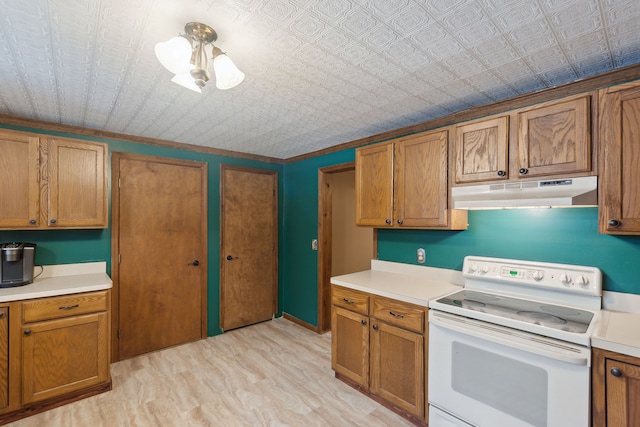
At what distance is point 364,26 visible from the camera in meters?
1.31

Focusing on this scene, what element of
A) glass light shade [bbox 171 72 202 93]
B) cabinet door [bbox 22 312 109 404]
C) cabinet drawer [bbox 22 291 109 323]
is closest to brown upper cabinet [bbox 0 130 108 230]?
cabinet drawer [bbox 22 291 109 323]

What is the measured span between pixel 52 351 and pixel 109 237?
1089 millimetres

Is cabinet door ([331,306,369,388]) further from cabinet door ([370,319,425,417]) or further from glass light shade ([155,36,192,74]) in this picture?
glass light shade ([155,36,192,74])

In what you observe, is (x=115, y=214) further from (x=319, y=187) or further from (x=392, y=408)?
(x=392, y=408)

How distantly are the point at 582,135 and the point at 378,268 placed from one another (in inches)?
75.4

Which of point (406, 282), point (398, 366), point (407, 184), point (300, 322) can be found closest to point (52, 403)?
point (300, 322)

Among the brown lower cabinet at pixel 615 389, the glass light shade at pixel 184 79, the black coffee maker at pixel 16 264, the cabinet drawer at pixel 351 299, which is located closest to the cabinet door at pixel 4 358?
the black coffee maker at pixel 16 264

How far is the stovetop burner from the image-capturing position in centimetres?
155

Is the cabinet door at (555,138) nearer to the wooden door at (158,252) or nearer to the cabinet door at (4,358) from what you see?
the wooden door at (158,252)

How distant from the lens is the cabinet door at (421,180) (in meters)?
2.24

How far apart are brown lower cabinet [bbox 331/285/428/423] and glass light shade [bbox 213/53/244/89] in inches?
70.2

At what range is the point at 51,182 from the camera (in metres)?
2.44

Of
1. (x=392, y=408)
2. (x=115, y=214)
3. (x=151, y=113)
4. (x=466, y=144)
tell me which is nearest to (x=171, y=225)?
(x=115, y=214)

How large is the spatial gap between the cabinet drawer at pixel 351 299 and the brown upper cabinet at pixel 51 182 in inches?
86.4
